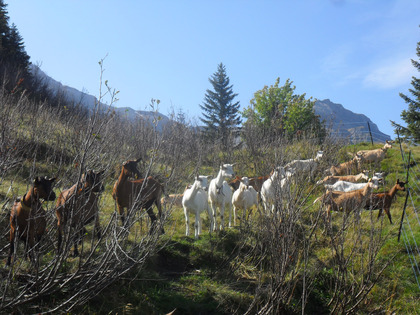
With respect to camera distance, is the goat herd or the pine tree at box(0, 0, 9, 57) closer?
the goat herd

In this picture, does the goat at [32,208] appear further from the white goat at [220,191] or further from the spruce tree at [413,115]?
the spruce tree at [413,115]

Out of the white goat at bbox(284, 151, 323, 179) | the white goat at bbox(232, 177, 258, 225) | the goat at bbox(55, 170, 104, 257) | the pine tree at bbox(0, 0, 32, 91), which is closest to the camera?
the goat at bbox(55, 170, 104, 257)

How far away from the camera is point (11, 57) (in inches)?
974

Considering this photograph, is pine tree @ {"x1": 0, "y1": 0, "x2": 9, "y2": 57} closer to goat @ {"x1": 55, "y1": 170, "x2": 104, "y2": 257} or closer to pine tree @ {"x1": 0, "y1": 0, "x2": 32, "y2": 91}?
pine tree @ {"x1": 0, "y1": 0, "x2": 32, "y2": 91}

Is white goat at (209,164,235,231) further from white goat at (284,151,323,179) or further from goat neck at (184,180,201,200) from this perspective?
white goat at (284,151,323,179)

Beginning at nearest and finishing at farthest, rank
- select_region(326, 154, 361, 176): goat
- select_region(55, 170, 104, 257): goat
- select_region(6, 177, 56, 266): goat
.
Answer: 1. select_region(55, 170, 104, 257): goat
2. select_region(6, 177, 56, 266): goat
3. select_region(326, 154, 361, 176): goat

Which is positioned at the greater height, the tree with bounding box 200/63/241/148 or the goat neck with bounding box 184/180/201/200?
the tree with bounding box 200/63/241/148

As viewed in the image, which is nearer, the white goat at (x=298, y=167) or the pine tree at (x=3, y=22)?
the white goat at (x=298, y=167)

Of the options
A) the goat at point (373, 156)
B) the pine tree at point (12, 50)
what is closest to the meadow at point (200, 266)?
the goat at point (373, 156)

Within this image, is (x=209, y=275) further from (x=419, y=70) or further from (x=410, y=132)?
(x=419, y=70)

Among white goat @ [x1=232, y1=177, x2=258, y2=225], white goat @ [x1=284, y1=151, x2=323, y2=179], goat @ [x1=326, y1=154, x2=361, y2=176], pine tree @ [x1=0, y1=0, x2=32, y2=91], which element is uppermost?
pine tree @ [x1=0, y1=0, x2=32, y2=91]

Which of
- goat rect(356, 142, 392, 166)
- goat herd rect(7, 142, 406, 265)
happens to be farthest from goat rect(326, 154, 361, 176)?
goat herd rect(7, 142, 406, 265)

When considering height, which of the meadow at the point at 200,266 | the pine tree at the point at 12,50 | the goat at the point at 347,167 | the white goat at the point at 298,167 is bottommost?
the meadow at the point at 200,266

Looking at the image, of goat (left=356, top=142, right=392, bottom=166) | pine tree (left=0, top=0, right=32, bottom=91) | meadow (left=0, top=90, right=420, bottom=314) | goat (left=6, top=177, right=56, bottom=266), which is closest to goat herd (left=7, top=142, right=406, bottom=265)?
goat (left=6, top=177, right=56, bottom=266)
